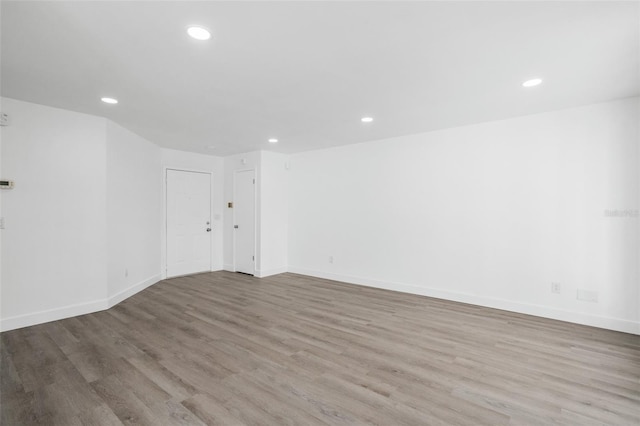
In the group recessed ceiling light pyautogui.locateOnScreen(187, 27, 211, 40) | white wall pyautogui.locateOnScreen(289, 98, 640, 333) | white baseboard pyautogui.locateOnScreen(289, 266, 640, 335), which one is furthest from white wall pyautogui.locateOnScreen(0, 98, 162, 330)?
white baseboard pyautogui.locateOnScreen(289, 266, 640, 335)

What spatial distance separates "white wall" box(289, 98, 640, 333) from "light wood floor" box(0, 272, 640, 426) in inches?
19.1

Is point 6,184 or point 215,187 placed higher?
point 215,187

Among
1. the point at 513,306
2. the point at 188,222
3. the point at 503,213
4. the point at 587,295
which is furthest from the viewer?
the point at 188,222

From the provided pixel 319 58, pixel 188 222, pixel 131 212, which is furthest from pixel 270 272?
pixel 319 58

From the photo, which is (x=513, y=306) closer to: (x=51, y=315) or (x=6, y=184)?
(x=51, y=315)

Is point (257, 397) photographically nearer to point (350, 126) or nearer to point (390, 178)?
point (350, 126)

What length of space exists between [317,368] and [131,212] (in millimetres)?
3829

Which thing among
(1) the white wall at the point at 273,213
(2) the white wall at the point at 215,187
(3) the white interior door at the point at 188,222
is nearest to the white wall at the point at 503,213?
(1) the white wall at the point at 273,213

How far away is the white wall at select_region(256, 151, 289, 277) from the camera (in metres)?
6.02

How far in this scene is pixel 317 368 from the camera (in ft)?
Result: 8.24

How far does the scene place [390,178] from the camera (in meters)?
5.07

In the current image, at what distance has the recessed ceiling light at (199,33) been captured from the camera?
1999 mm

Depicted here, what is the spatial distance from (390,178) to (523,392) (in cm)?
346

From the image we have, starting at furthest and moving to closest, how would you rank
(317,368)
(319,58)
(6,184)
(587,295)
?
(587,295)
(6,184)
(317,368)
(319,58)
